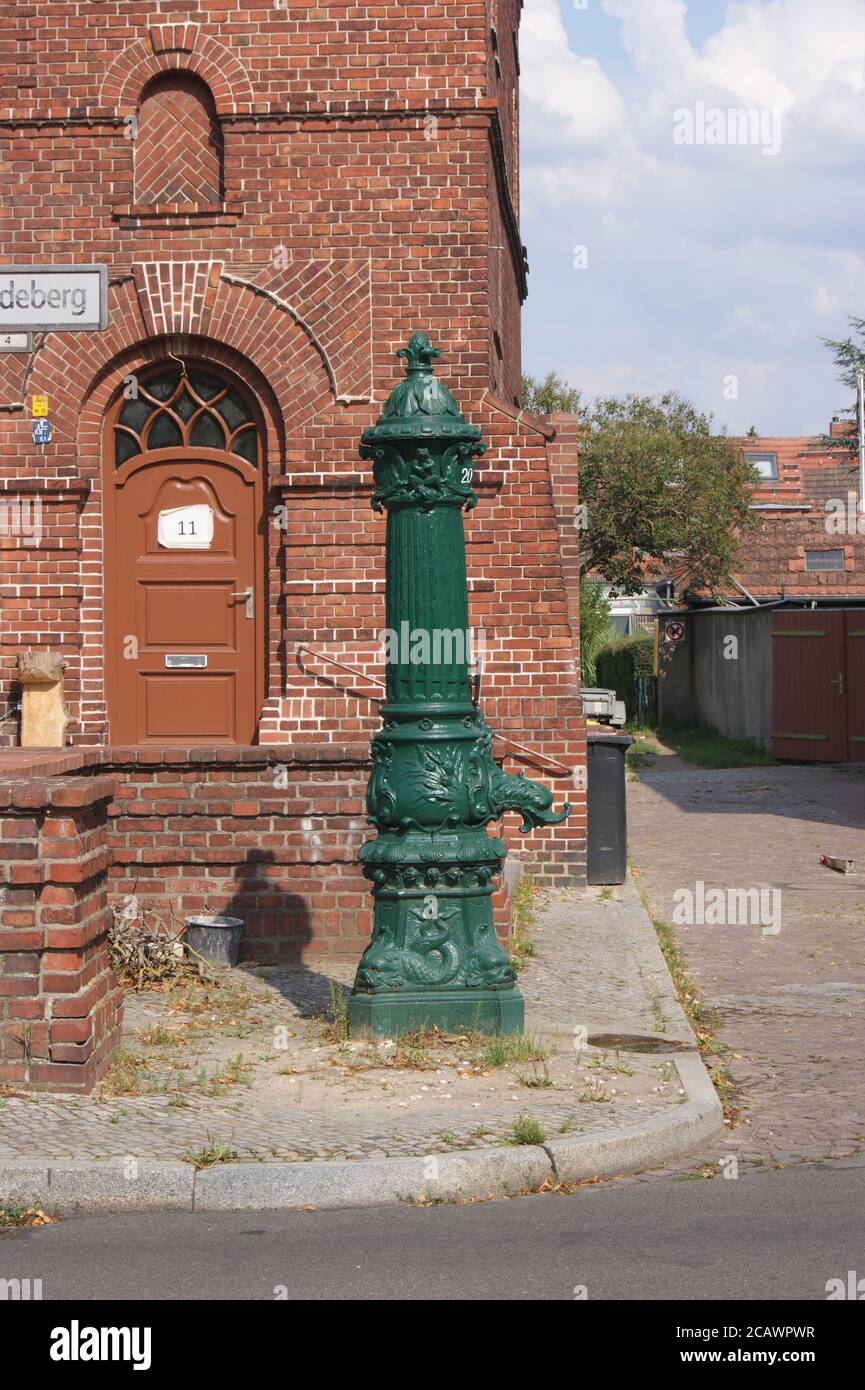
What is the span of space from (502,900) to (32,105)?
746 centimetres

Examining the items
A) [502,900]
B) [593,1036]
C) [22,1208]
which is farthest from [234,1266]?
[502,900]

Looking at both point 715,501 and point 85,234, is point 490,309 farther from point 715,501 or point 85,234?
point 715,501

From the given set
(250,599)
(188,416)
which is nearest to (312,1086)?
(250,599)

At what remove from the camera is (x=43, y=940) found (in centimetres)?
674

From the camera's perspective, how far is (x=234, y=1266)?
4977 mm

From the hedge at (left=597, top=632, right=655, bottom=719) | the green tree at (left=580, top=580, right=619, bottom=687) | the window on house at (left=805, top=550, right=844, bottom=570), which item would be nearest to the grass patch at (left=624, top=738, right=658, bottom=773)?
the green tree at (left=580, top=580, right=619, bottom=687)

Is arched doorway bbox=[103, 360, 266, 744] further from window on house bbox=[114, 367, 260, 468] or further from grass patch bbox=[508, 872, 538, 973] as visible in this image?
grass patch bbox=[508, 872, 538, 973]

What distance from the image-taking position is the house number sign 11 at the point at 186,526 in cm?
1326

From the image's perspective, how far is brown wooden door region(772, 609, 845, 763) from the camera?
88.0 feet

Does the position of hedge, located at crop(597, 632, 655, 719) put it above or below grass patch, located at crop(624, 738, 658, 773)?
above

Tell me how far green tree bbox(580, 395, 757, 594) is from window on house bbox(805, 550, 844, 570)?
958 centimetres

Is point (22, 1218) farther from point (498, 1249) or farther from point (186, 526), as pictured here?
point (186, 526)

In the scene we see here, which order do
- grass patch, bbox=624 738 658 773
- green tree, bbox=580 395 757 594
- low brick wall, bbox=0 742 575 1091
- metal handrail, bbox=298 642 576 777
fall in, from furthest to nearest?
green tree, bbox=580 395 757 594 → grass patch, bbox=624 738 658 773 → metal handrail, bbox=298 642 576 777 → low brick wall, bbox=0 742 575 1091

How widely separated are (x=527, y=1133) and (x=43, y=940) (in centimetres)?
212
